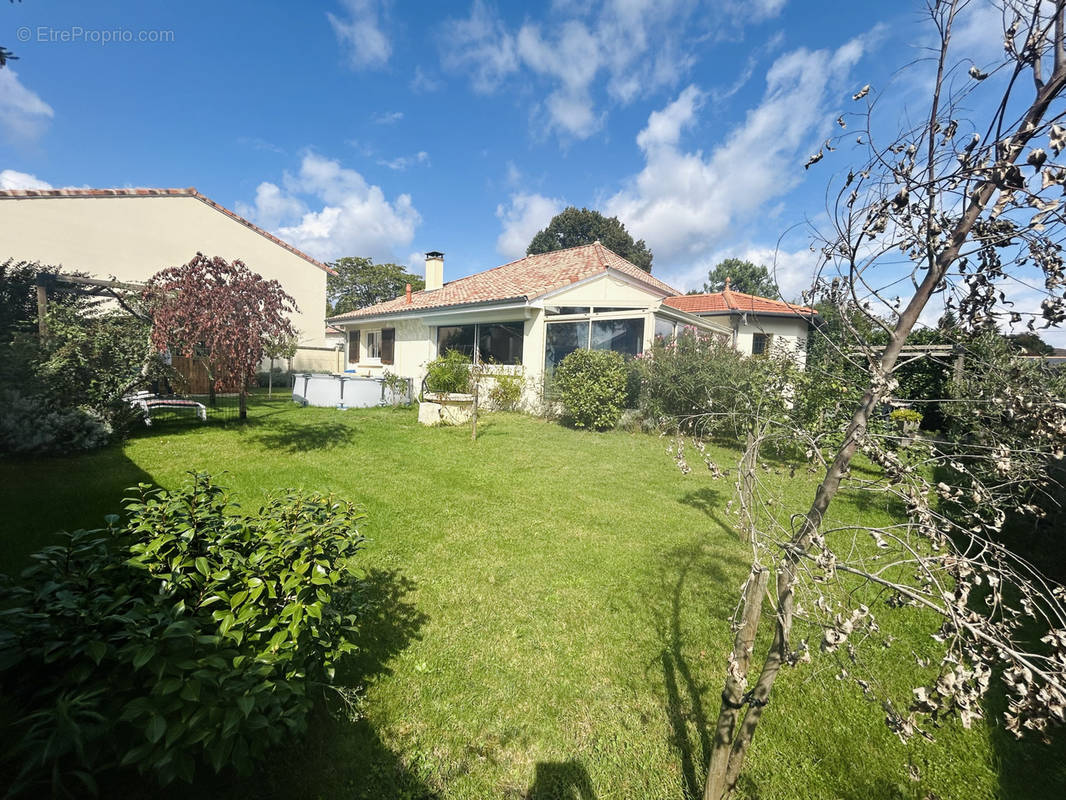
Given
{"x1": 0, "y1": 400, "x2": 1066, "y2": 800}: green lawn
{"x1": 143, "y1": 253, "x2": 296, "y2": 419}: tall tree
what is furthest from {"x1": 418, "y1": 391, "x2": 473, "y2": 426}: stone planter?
{"x1": 0, "y1": 400, "x2": 1066, "y2": 800}: green lawn

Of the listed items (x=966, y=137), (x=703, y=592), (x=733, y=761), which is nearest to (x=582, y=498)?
(x=703, y=592)

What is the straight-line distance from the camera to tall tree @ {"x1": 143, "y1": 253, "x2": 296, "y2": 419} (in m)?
6.83

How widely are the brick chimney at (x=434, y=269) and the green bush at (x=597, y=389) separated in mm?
12574

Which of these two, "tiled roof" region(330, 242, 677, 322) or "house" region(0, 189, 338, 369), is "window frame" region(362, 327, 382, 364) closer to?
"tiled roof" region(330, 242, 677, 322)

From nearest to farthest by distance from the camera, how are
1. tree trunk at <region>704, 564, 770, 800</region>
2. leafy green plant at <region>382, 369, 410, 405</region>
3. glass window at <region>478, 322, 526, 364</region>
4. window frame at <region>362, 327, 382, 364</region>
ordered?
tree trunk at <region>704, 564, 770, 800</region> → glass window at <region>478, 322, 526, 364</region> → leafy green plant at <region>382, 369, 410, 405</region> → window frame at <region>362, 327, 382, 364</region>

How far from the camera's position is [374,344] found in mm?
19797

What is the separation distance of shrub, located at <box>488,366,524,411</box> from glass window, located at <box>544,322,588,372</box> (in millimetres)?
968

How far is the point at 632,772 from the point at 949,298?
253 cm

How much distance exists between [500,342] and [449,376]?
3.47 meters

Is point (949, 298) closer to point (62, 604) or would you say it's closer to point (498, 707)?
point (498, 707)

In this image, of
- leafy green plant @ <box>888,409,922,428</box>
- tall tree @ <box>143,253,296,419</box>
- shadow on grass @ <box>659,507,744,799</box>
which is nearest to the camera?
shadow on grass @ <box>659,507,744,799</box>

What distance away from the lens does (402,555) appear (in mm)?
4020

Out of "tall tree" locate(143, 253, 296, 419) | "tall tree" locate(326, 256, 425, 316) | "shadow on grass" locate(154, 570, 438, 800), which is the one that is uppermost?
"tall tree" locate(326, 256, 425, 316)

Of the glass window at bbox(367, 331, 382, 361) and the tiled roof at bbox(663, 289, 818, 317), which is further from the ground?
the tiled roof at bbox(663, 289, 818, 317)
